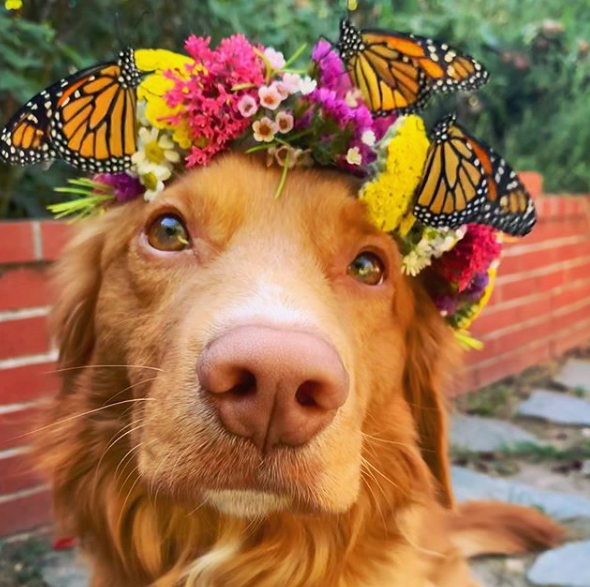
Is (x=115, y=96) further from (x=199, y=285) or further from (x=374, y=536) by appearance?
(x=374, y=536)

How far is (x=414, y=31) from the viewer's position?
5.00 m

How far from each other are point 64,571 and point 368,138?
2.04 metres

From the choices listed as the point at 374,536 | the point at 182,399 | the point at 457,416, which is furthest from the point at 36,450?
the point at 457,416

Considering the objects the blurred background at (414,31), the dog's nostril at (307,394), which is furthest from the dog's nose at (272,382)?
the blurred background at (414,31)

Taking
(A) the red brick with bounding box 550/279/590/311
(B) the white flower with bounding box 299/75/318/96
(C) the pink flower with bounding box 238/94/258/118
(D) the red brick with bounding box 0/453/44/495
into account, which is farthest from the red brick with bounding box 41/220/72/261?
(A) the red brick with bounding box 550/279/590/311

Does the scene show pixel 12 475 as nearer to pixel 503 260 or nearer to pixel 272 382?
pixel 272 382

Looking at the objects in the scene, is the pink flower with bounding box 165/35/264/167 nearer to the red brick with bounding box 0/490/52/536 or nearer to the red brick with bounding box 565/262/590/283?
the red brick with bounding box 0/490/52/536

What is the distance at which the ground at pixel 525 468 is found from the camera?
8.83 ft

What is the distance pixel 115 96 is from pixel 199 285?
0.57m

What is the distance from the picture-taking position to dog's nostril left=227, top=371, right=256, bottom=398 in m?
1.36

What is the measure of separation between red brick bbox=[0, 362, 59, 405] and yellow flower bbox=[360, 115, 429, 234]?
153cm

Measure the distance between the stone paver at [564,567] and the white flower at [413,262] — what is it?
4.74ft

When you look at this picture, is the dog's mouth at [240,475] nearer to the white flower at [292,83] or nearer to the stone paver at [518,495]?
the white flower at [292,83]

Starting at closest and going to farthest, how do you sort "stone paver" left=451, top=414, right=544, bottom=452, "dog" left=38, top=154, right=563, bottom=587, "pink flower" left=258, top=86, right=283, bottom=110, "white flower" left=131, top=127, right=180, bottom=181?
"dog" left=38, top=154, right=563, bottom=587
"pink flower" left=258, top=86, right=283, bottom=110
"white flower" left=131, top=127, right=180, bottom=181
"stone paver" left=451, top=414, right=544, bottom=452
